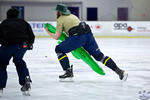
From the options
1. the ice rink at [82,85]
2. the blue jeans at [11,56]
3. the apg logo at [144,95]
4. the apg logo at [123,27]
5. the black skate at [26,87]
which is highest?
the blue jeans at [11,56]

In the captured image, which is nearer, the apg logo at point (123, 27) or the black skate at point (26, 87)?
the black skate at point (26, 87)

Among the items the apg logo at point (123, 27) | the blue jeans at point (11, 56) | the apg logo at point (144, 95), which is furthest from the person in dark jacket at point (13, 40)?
the apg logo at point (123, 27)

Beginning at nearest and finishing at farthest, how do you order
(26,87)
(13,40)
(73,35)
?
1. (13,40)
2. (26,87)
3. (73,35)

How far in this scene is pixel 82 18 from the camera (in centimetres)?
2303

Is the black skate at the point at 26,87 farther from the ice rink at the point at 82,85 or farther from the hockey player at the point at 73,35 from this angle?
the hockey player at the point at 73,35

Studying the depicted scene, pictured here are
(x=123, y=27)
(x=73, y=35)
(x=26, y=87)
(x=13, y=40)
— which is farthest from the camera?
(x=123, y=27)

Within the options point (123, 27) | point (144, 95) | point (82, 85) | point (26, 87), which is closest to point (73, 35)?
point (82, 85)

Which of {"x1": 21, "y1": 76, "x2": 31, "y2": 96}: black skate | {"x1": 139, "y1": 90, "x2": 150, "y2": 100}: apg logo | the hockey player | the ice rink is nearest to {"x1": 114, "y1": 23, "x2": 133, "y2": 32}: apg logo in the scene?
the ice rink

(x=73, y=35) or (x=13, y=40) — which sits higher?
(x=13, y=40)

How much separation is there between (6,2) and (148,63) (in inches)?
660

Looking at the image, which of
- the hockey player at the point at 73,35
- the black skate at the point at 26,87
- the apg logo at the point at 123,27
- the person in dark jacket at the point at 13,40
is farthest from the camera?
the apg logo at the point at 123,27

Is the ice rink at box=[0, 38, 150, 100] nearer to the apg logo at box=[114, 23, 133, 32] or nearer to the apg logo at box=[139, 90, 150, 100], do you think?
the apg logo at box=[139, 90, 150, 100]

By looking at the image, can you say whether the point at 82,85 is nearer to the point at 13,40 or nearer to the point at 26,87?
the point at 26,87

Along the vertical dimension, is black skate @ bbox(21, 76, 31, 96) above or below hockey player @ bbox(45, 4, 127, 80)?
below
